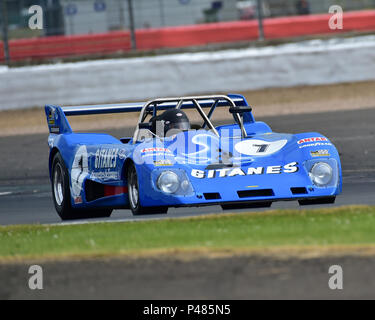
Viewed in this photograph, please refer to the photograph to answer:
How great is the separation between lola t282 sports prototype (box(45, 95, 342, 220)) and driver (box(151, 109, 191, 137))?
1 cm

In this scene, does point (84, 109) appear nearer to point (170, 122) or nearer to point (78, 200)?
point (78, 200)

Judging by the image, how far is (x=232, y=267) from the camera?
6379 mm

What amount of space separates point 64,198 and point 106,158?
35.3 inches

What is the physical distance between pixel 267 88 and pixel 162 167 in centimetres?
1071

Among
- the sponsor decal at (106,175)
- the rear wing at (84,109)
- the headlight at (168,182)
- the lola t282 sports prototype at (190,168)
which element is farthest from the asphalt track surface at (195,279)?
the rear wing at (84,109)

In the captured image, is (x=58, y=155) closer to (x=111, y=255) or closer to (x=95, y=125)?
(x=111, y=255)

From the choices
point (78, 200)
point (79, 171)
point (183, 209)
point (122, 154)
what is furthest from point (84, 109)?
point (122, 154)

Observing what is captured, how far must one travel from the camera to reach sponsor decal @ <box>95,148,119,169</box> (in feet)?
32.7

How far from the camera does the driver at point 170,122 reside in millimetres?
10445

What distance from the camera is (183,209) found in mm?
11039

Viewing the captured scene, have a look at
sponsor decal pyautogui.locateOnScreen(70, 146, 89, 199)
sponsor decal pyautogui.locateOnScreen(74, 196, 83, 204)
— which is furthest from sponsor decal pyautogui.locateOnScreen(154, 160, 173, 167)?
sponsor decal pyautogui.locateOnScreen(74, 196, 83, 204)

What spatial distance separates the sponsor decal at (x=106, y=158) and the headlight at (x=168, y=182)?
0.80 meters

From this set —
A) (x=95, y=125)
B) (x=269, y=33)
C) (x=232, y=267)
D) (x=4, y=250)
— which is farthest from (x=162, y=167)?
(x=269, y=33)

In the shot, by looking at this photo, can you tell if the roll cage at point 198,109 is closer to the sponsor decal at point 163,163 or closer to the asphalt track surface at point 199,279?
the sponsor decal at point 163,163
